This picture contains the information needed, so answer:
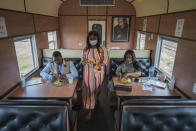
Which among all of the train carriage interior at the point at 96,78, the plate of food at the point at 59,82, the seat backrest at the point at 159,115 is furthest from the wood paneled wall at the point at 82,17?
the seat backrest at the point at 159,115

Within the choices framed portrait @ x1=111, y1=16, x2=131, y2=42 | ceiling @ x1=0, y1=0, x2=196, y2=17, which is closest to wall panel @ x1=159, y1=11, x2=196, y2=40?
ceiling @ x1=0, y1=0, x2=196, y2=17

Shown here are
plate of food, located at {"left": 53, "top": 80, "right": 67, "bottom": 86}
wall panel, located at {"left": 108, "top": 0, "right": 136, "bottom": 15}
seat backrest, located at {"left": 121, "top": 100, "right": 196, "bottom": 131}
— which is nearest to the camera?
seat backrest, located at {"left": 121, "top": 100, "right": 196, "bottom": 131}

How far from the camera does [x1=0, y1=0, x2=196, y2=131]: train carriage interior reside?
1.26 meters

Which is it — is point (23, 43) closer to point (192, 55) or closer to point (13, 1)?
point (13, 1)

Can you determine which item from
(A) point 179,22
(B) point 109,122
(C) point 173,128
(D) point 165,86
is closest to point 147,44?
(A) point 179,22

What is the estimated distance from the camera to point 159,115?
125cm

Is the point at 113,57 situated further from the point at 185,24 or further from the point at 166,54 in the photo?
the point at 185,24

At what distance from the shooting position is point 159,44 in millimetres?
3066

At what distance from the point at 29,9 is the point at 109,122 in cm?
285

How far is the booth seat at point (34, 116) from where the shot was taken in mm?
1249

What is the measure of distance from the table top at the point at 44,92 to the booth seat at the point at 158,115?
93 cm

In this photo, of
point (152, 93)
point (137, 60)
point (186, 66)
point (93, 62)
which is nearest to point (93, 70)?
point (93, 62)

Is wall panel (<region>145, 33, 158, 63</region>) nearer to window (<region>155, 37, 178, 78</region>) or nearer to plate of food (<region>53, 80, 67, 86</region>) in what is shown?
window (<region>155, 37, 178, 78</region>)

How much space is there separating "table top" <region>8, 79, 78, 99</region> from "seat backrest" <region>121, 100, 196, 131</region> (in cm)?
93
